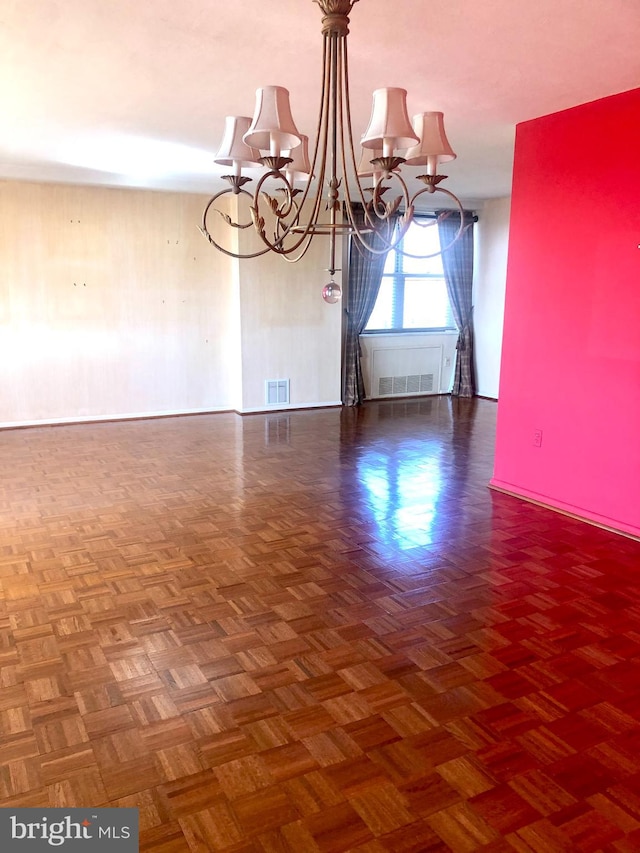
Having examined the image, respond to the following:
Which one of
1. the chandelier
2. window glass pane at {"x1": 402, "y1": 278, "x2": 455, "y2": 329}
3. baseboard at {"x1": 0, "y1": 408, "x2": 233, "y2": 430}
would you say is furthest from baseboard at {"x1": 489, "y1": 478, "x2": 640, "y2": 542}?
window glass pane at {"x1": 402, "y1": 278, "x2": 455, "y2": 329}

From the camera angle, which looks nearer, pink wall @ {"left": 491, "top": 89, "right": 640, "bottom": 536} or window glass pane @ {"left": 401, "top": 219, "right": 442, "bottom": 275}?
pink wall @ {"left": 491, "top": 89, "right": 640, "bottom": 536}

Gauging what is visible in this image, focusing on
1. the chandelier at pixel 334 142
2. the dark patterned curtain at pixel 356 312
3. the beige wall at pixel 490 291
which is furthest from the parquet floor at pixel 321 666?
the beige wall at pixel 490 291

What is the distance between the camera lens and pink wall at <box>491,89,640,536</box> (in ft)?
11.0

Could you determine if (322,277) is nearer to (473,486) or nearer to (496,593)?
(473,486)

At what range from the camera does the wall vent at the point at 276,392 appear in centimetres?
693

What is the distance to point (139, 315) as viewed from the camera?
6.39 m

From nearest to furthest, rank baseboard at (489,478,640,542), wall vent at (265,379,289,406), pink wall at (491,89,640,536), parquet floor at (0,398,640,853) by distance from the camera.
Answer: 1. parquet floor at (0,398,640,853)
2. pink wall at (491,89,640,536)
3. baseboard at (489,478,640,542)
4. wall vent at (265,379,289,406)

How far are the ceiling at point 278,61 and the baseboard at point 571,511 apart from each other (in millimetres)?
1915

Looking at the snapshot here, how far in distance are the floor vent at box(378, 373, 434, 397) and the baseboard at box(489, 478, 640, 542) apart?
11.7 ft

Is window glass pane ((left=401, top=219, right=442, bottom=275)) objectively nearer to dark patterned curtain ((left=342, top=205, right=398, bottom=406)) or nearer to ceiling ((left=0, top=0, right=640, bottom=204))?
dark patterned curtain ((left=342, top=205, right=398, bottom=406))

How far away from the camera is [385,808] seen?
165 cm

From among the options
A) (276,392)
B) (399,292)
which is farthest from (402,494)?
(399,292)

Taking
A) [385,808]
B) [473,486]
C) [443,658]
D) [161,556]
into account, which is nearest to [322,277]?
[473,486]

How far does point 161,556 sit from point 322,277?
4460 millimetres
